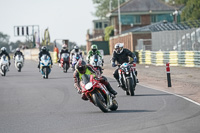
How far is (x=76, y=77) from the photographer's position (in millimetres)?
13227

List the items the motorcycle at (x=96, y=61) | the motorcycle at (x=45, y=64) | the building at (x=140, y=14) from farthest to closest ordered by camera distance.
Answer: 1. the building at (x=140, y=14)
2. the motorcycle at (x=45, y=64)
3. the motorcycle at (x=96, y=61)

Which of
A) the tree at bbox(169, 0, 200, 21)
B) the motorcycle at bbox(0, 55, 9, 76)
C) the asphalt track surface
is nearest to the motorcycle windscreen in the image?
the asphalt track surface

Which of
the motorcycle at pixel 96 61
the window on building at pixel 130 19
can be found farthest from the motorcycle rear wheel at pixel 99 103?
the window on building at pixel 130 19

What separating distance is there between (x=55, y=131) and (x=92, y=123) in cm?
113

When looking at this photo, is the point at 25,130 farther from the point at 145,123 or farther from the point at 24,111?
the point at 24,111

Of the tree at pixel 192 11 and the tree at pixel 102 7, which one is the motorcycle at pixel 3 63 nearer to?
the tree at pixel 192 11

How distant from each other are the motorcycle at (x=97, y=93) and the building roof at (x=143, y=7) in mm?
73327

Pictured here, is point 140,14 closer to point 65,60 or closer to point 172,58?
point 172,58

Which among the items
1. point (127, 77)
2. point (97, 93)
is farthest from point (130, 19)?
point (97, 93)

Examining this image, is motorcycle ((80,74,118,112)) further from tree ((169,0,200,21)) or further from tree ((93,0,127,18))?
tree ((93,0,127,18))

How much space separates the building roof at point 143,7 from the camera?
86.2 m

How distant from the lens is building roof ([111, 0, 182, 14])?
3393 inches

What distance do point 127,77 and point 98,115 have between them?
4670 mm

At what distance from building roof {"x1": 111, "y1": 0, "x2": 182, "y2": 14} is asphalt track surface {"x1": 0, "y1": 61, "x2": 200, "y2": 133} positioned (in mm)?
68649
